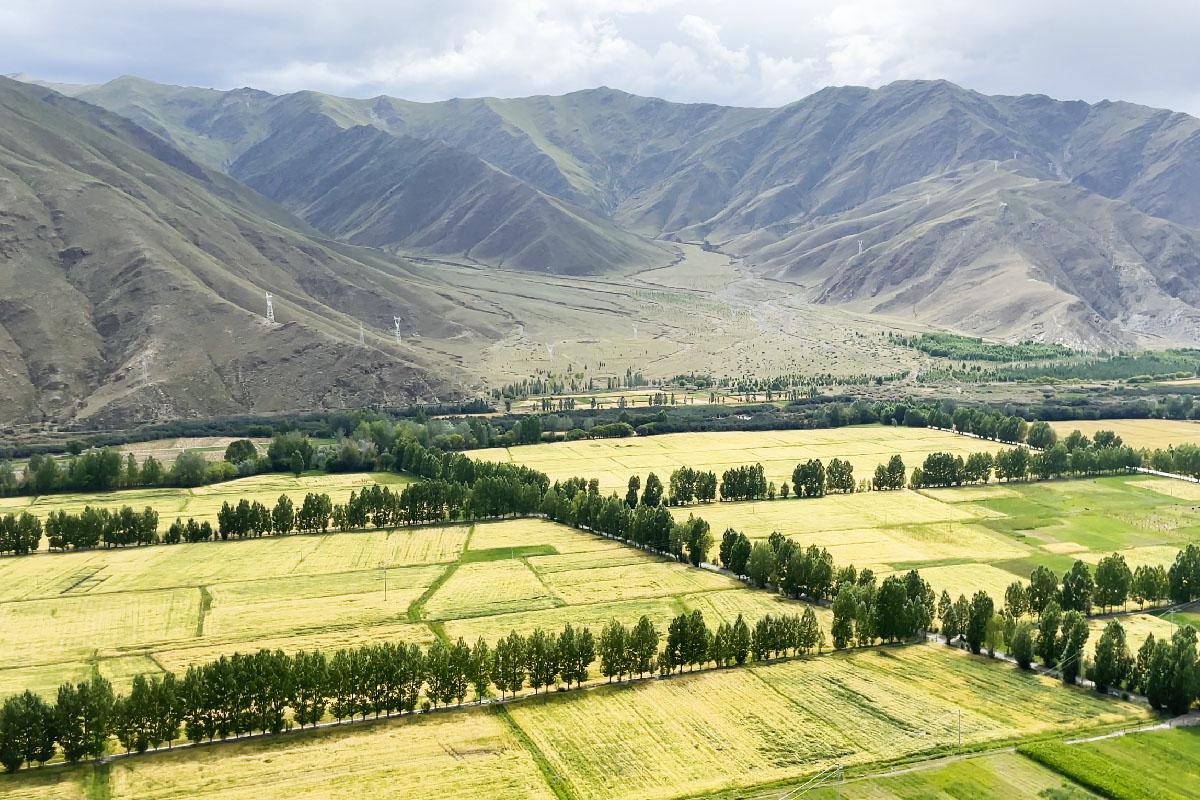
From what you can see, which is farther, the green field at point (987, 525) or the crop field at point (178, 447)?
the crop field at point (178, 447)

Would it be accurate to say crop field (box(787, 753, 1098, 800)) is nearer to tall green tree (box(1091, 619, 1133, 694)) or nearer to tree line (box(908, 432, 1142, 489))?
tall green tree (box(1091, 619, 1133, 694))

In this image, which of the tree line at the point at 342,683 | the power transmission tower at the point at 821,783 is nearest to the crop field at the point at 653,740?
the power transmission tower at the point at 821,783

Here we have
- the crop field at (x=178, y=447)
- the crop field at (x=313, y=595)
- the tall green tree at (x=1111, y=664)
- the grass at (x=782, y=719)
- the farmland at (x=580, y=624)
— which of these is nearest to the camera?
the farmland at (x=580, y=624)

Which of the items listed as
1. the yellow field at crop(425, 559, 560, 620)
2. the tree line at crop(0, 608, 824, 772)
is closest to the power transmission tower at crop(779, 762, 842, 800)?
the tree line at crop(0, 608, 824, 772)

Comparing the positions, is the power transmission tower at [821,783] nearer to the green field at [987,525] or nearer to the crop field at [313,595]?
the crop field at [313,595]

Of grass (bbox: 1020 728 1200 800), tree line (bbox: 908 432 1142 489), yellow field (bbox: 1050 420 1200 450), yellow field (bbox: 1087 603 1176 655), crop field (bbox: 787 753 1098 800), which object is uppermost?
yellow field (bbox: 1050 420 1200 450)

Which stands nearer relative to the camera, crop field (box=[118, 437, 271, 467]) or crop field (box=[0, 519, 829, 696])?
crop field (box=[0, 519, 829, 696])

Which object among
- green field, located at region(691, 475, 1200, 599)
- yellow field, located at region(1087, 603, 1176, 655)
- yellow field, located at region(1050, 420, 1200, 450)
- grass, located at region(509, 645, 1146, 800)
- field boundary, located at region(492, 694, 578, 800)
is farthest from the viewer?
yellow field, located at region(1050, 420, 1200, 450)

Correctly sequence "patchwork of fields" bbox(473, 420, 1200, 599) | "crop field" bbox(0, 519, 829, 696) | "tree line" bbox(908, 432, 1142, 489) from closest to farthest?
"crop field" bbox(0, 519, 829, 696) → "patchwork of fields" bbox(473, 420, 1200, 599) → "tree line" bbox(908, 432, 1142, 489)
